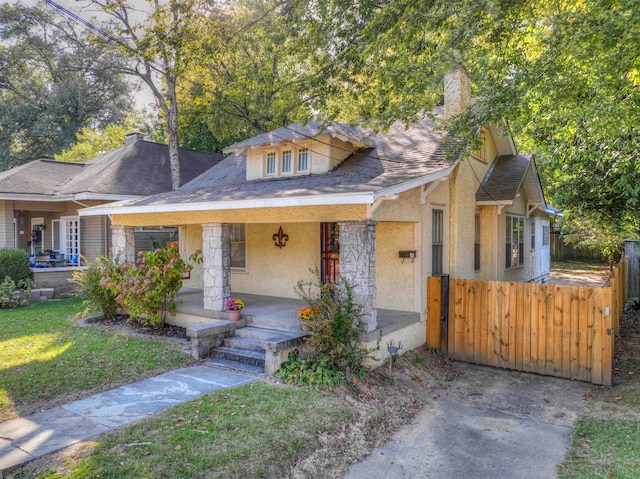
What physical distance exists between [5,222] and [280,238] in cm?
1044

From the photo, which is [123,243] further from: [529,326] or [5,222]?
[529,326]

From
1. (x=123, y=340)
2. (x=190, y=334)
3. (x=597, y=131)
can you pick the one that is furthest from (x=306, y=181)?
(x=597, y=131)

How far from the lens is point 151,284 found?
8500 mm

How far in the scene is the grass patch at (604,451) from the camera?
4246 mm

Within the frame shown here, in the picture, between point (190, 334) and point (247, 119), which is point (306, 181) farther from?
point (247, 119)

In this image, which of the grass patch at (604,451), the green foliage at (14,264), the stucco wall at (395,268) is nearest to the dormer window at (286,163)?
the stucco wall at (395,268)

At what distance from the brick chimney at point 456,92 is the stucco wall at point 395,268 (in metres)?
3.34

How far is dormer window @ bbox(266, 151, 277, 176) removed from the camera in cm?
1060

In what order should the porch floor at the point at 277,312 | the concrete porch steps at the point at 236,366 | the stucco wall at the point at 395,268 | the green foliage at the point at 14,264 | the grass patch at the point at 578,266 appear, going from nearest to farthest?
the concrete porch steps at the point at 236,366, the porch floor at the point at 277,312, the stucco wall at the point at 395,268, the green foliage at the point at 14,264, the grass patch at the point at 578,266

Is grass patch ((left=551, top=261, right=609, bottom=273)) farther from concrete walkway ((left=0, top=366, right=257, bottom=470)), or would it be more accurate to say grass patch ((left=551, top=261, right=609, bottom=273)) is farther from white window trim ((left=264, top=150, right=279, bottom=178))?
concrete walkway ((left=0, top=366, right=257, bottom=470))

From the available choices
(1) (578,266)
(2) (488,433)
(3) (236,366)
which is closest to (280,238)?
(3) (236,366)

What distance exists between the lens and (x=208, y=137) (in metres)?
22.8

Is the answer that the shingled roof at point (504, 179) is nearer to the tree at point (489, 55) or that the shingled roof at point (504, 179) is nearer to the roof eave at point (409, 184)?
the tree at point (489, 55)

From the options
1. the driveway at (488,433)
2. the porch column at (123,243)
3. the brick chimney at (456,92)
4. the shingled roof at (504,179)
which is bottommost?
the driveway at (488,433)
